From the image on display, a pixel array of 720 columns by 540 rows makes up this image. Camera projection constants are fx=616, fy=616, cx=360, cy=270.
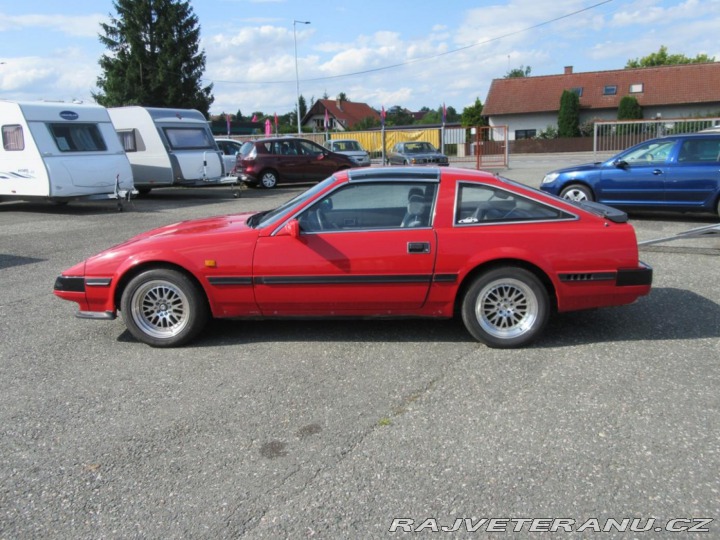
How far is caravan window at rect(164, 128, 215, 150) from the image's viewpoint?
57.9ft

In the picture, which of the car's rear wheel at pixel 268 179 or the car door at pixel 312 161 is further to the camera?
the car door at pixel 312 161

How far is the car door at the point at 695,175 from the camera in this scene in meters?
10.2

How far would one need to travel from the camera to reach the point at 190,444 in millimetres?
Result: 3465

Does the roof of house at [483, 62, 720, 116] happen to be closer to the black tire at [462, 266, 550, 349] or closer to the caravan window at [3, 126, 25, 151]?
the caravan window at [3, 126, 25, 151]

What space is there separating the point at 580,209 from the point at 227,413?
3.10 meters

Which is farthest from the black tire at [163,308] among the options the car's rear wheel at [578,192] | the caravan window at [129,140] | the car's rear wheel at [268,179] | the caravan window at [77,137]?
the car's rear wheel at [268,179]

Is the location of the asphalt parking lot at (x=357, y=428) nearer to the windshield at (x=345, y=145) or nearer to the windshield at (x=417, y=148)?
the windshield at (x=417, y=148)

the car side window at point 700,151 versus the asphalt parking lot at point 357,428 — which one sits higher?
the car side window at point 700,151

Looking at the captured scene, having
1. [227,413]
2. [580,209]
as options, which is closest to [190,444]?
[227,413]

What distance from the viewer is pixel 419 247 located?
4.72 meters

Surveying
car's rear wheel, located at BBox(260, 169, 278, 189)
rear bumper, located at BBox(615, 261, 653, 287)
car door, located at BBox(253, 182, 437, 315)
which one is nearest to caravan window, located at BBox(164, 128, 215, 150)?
car's rear wheel, located at BBox(260, 169, 278, 189)

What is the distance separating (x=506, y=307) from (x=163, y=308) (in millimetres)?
2741

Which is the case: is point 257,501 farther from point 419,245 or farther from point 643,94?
point 643,94

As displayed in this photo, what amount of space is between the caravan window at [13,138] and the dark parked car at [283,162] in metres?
7.02
